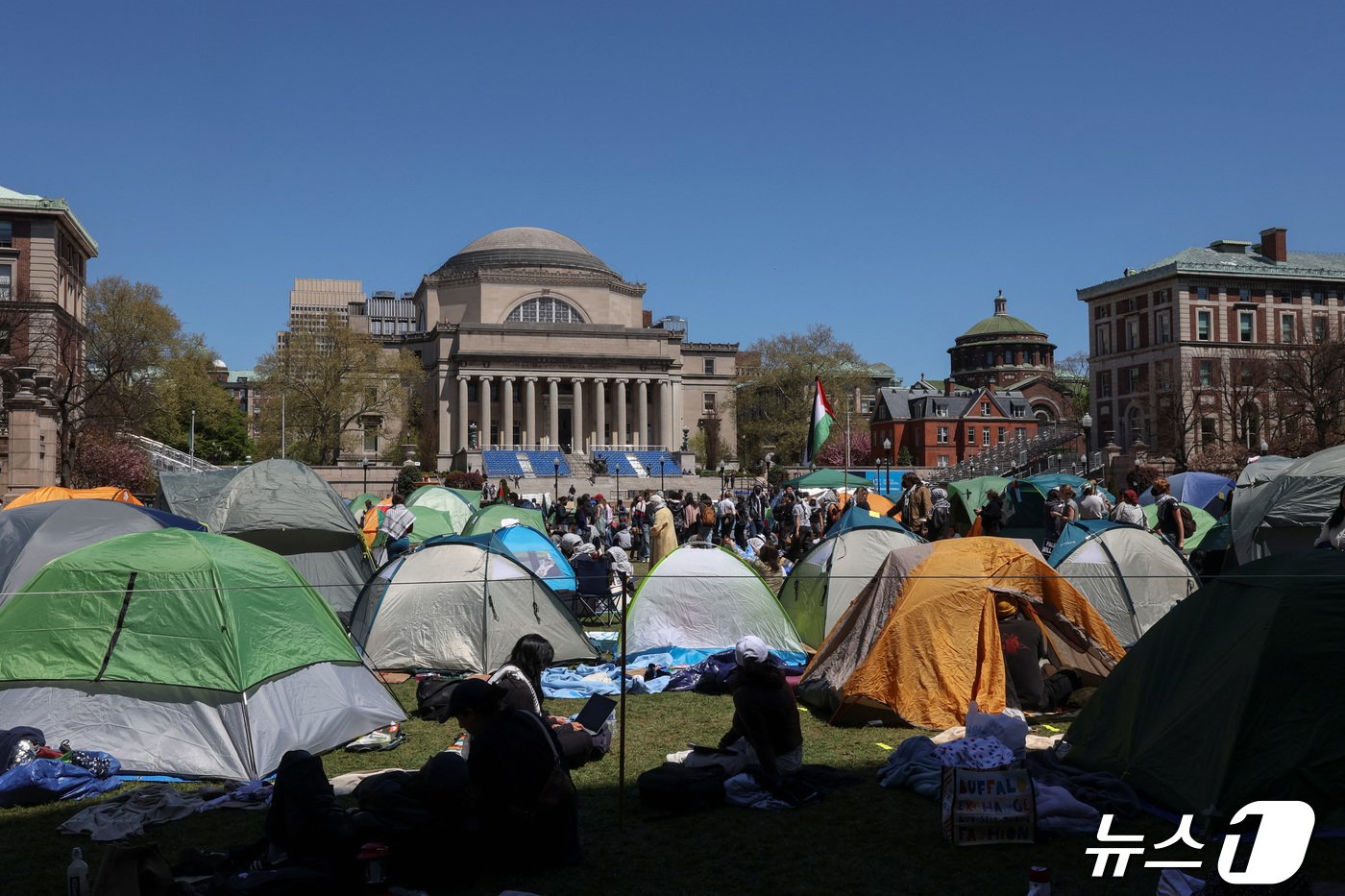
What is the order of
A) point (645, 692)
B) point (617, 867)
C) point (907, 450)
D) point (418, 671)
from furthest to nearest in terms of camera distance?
1. point (907, 450)
2. point (418, 671)
3. point (645, 692)
4. point (617, 867)

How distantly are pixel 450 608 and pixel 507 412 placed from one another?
6721cm

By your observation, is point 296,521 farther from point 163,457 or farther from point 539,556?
point 163,457

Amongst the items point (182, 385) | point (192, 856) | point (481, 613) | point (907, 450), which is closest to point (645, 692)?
point (481, 613)

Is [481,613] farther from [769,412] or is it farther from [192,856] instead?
[769,412]

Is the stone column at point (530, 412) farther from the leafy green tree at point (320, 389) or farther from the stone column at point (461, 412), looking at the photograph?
the leafy green tree at point (320, 389)

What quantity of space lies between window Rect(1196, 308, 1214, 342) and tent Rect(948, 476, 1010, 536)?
44.7 m

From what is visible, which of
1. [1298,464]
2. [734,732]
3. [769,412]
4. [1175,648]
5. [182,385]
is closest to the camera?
[1175,648]

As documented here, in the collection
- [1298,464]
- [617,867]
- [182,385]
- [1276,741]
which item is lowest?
[617,867]

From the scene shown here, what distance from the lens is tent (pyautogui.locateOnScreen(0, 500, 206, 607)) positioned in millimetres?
10422

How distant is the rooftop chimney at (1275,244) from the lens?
6700cm

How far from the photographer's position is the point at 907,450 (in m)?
79.4

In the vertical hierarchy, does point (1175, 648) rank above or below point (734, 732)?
above

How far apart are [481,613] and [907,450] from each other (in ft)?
229

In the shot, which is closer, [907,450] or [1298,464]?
[1298,464]
